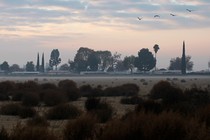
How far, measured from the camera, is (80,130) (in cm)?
1414

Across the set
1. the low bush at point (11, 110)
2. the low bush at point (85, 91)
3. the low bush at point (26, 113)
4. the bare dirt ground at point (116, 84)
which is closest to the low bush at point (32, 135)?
the bare dirt ground at point (116, 84)

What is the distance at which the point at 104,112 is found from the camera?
23.2 metres

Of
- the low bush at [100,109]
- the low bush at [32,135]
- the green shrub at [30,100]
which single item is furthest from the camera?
the green shrub at [30,100]

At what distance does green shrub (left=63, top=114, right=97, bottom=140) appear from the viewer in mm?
13875

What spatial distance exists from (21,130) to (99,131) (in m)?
2.61

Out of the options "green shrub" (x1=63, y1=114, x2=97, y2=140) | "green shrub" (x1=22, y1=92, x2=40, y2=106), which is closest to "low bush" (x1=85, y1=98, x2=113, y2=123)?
"green shrub" (x1=22, y1=92, x2=40, y2=106)

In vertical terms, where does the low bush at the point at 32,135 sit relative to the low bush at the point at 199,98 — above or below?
above

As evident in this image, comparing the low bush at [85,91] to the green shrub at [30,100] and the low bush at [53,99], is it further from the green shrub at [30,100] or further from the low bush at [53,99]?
the green shrub at [30,100]

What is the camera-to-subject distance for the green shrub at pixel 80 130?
1388 centimetres

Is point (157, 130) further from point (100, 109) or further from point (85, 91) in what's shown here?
point (85, 91)

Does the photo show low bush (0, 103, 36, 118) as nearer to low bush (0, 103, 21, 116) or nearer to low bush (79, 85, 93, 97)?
low bush (0, 103, 21, 116)

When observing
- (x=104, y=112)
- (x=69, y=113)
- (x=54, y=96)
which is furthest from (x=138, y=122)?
(x=54, y=96)

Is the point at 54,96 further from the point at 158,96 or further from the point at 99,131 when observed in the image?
the point at 99,131

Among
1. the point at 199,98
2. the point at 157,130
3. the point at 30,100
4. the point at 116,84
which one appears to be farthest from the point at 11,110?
the point at 116,84
